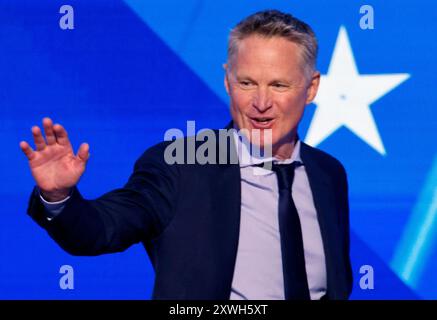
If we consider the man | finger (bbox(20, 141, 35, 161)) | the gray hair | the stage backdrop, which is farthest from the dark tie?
the stage backdrop

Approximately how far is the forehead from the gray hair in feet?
0.04

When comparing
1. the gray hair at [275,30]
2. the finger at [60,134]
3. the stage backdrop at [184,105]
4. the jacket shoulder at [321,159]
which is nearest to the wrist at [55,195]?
the finger at [60,134]

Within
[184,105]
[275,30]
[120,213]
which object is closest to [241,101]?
[275,30]

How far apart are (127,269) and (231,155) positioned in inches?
47.5

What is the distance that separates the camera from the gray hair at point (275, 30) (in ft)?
7.14

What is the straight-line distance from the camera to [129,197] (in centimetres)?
202

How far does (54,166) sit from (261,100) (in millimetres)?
644

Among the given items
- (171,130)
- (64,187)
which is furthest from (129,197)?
(171,130)

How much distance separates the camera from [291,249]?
209 centimetres

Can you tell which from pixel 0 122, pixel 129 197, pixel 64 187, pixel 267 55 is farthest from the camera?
pixel 0 122

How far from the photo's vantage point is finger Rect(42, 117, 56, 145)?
5.58 ft

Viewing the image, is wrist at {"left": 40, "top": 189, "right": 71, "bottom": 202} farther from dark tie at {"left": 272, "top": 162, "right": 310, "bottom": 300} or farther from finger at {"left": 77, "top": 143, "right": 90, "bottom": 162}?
dark tie at {"left": 272, "top": 162, "right": 310, "bottom": 300}

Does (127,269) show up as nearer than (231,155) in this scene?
No

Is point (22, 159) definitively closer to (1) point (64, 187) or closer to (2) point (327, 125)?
(2) point (327, 125)
